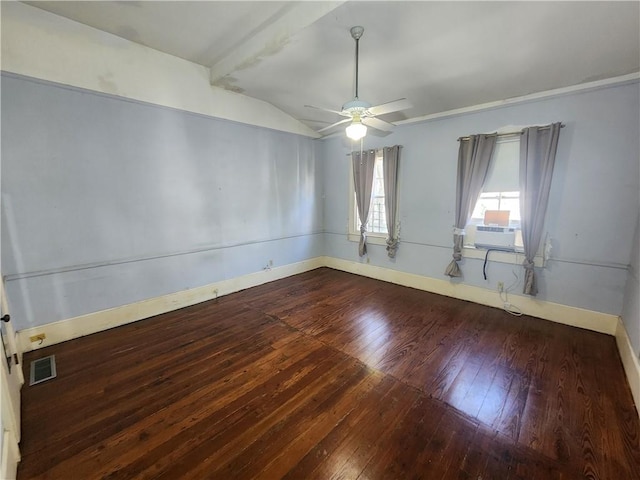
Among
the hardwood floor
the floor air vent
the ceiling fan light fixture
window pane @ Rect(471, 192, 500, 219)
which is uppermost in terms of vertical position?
the ceiling fan light fixture

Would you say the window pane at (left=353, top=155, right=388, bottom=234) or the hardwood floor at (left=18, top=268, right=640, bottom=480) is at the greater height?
the window pane at (left=353, top=155, right=388, bottom=234)

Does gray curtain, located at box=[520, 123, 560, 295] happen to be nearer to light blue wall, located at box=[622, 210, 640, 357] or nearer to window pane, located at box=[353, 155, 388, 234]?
light blue wall, located at box=[622, 210, 640, 357]

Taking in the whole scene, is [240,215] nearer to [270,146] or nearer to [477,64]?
[270,146]

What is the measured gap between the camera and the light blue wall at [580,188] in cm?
282

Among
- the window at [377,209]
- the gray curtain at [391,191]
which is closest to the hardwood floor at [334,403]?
the gray curtain at [391,191]

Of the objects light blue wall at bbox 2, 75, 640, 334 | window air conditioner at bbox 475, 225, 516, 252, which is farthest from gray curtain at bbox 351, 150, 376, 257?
window air conditioner at bbox 475, 225, 516, 252

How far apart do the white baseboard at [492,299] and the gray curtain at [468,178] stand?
296 mm

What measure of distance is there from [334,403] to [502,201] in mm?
3297

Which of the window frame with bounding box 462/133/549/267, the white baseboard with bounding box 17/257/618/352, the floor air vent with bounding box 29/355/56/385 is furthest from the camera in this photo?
the window frame with bounding box 462/133/549/267

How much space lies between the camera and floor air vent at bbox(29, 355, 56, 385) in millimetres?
2307

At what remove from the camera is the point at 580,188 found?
304cm

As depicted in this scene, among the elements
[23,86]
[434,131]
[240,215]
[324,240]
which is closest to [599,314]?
[434,131]

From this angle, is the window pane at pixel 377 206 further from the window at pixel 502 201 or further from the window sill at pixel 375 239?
the window at pixel 502 201

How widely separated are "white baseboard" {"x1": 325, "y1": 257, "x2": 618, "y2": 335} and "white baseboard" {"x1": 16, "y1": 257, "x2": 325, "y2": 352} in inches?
77.5
